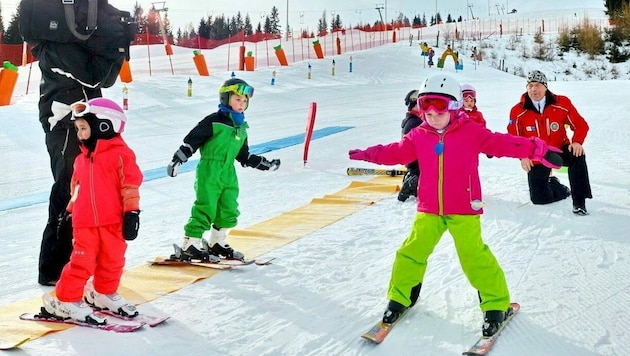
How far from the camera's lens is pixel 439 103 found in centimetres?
360

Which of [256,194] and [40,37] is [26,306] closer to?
[40,37]

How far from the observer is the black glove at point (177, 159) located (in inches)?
179

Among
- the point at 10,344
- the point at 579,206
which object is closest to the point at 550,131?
the point at 579,206

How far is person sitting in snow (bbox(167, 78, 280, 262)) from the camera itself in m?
4.79

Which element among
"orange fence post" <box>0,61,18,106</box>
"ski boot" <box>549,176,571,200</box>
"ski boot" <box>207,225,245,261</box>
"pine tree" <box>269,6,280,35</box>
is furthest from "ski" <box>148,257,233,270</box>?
"pine tree" <box>269,6,280,35</box>

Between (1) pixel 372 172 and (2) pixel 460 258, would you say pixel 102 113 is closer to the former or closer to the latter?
(2) pixel 460 258

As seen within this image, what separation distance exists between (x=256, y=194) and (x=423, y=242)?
4.54 meters

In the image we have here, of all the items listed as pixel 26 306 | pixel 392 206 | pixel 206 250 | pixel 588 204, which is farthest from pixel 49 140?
pixel 588 204

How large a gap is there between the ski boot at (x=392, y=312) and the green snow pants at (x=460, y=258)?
26mm

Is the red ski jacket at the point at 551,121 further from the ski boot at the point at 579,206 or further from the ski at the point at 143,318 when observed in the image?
the ski at the point at 143,318

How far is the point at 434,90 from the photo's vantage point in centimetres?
360

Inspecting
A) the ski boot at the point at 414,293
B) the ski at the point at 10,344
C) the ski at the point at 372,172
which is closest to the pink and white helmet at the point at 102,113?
the ski at the point at 10,344

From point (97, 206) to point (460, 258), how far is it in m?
2.06

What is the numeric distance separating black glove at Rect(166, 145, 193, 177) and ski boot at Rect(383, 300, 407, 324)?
5.89 ft
